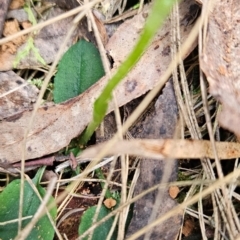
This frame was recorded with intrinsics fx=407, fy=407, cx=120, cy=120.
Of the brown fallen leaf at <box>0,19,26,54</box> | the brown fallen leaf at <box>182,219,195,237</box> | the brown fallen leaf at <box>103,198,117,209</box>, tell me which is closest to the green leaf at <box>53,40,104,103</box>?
the brown fallen leaf at <box>0,19,26,54</box>

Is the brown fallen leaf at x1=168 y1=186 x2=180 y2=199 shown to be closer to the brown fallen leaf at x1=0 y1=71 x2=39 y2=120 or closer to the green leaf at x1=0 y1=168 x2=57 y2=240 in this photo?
the green leaf at x1=0 y1=168 x2=57 y2=240

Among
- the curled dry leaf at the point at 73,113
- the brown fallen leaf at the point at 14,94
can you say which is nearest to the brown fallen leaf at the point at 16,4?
the brown fallen leaf at the point at 14,94

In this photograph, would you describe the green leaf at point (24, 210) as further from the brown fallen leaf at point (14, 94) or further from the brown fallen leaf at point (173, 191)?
the brown fallen leaf at point (173, 191)

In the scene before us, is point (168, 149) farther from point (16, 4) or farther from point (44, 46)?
point (16, 4)

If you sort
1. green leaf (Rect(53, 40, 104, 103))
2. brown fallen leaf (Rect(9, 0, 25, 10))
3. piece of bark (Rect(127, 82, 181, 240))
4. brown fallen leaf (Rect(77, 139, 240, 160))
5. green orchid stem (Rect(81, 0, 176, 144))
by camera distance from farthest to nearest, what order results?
brown fallen leaf (Rect(9, 0, 25, 10)) → green leaf (Rect(53, 40, 104, 103)) → piece of bark (Rect(127, 82, 181, 240)) → brown fallen leaf (Rect(77, 139, 240, 160)) → green orchid stem (Rect(81, 0, 176, 144))

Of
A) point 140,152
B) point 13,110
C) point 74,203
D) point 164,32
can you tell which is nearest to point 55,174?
point 74,203

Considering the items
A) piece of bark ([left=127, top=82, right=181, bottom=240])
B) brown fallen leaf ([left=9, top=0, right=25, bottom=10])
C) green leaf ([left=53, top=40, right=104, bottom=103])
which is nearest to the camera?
piece of bark ([left=127, top=82, right=181, bottom=240])
